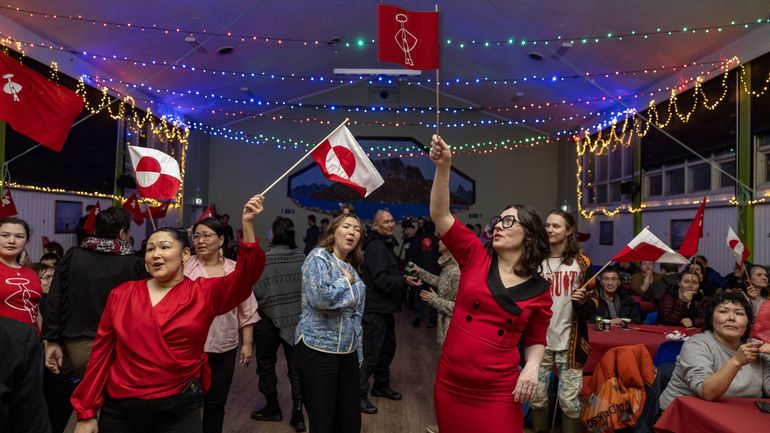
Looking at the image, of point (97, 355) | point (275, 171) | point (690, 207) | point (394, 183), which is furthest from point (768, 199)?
point (275, 171)

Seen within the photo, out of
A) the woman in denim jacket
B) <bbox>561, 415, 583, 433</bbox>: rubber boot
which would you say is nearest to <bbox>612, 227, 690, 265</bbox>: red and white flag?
<bbox>561, 415, 583, 433</bbox>: rubber boot

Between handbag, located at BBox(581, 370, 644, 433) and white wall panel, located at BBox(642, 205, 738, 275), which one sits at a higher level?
white wall panel, located at BBox(642, 205, 738, 275)

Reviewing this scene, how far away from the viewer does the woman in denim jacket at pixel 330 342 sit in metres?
2.81

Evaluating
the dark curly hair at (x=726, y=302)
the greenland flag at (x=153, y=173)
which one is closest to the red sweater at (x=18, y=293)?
the greenland flag at (x=153, y=173)

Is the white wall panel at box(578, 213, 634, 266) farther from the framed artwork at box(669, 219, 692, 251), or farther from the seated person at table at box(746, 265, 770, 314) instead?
the seated person at table at box(746, 265, 770, 314)

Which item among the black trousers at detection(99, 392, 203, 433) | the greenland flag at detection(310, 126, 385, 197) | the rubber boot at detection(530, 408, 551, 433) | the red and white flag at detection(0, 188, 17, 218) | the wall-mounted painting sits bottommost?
the rubber boot at detection(530, 408, 551, 433)

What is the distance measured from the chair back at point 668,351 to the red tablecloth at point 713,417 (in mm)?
1285

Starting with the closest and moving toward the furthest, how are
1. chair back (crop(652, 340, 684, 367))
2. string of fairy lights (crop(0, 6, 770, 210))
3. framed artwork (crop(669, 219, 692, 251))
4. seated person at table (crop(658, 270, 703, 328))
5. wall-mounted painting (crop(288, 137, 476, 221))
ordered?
chair back (crop(652, 340, 684, 367)) → seated person at table (crop(658, 270, 703, 328)) → string of fairy lights (crop(0, 6, 770, 210)) → framed artwork (crop(669, 219, 692, 251)) → wall-mounted painting (crop(288, 137, 476, 221))

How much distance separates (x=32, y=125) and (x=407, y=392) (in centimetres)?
386

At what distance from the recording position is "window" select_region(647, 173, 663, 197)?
1052 centimetres

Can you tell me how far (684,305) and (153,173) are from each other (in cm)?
490

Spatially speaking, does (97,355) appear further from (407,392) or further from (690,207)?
(690,207)

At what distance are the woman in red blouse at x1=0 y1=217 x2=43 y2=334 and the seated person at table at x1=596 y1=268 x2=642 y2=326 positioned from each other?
14.5 ft

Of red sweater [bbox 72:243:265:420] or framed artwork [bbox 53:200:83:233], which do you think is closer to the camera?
red sweater [bbox 72:243:265:420]
